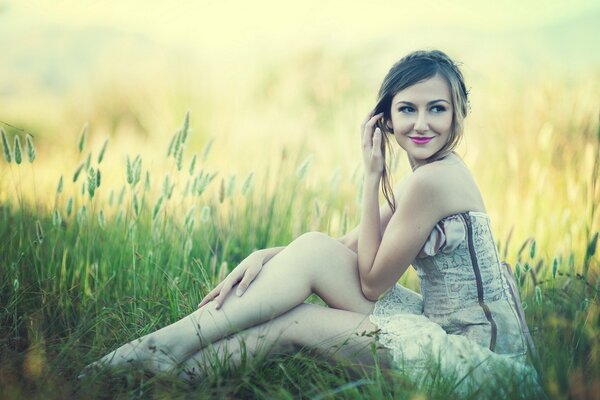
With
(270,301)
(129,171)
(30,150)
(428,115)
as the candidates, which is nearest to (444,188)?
(428,115)

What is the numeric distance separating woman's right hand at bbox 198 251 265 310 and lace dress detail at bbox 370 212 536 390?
38 cm

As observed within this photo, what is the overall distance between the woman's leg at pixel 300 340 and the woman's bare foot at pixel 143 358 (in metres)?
0.05

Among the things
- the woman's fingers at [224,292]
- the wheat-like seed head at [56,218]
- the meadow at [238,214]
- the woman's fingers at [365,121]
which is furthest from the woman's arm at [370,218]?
the wheat-like seed head at [56,218]

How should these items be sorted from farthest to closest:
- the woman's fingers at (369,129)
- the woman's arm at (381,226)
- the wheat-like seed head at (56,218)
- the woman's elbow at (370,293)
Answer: the wheat-like seed head at (56,218), the woman's arm at (381,226), the woman's fingers at (369,129), the woman's elbow at (370,293)

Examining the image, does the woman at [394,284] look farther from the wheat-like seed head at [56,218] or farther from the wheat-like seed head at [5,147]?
the wheat-like seed head at [5,147]

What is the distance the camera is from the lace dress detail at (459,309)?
1967 millimetres

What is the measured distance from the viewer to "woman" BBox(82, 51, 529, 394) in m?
2.03

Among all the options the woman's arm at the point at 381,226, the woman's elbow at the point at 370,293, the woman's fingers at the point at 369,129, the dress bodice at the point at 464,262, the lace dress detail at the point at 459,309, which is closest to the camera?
the lace dress detail at the point at 459,309

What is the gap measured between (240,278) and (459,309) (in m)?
0.65

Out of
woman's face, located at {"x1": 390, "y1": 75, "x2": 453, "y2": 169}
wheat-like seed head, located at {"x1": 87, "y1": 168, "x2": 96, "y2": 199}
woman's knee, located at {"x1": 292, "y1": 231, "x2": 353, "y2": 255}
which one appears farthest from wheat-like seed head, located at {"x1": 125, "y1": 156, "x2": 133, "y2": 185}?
woman's face, located at {"x1": 390, "y1": 75, "x2": 453, "y2": 169}

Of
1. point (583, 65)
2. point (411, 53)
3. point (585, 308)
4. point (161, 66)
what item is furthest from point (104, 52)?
point (585, 308)

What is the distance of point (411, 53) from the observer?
2270 millimetres

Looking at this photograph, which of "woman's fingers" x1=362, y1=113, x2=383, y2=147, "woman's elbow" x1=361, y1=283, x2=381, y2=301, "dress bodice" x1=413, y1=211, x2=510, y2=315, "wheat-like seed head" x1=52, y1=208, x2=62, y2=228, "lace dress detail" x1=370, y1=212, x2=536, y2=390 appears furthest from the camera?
"wheat-like seed head" x1=52, y1=208, x2=62, y2=228

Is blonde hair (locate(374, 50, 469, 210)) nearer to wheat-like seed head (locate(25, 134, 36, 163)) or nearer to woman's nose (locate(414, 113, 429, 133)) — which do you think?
woman's nose (locate(414, 113, 429, 133))
